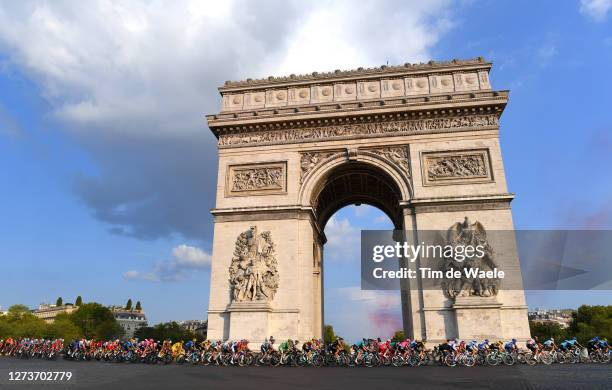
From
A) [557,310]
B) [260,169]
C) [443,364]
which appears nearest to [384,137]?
[260,169]

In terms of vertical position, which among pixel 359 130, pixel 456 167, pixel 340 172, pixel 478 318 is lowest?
pixel 478 318

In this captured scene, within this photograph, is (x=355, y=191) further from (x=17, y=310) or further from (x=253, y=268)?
(x=17, y=310)

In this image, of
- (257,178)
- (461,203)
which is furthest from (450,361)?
(257,178)

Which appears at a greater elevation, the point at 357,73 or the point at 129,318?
the point at 357,73

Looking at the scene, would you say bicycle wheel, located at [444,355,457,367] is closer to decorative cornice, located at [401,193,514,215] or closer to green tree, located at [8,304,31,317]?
decorative cornice, located at [401,193,514,215]

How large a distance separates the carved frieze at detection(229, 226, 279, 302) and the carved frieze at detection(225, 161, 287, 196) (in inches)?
82.4

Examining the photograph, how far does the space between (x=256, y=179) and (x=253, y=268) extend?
14.8ft

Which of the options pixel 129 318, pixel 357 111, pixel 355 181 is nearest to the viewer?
pixel 357 111

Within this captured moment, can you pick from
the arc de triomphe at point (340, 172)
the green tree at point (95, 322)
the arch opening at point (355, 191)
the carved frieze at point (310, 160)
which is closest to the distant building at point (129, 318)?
the green tree at point (95, 322)

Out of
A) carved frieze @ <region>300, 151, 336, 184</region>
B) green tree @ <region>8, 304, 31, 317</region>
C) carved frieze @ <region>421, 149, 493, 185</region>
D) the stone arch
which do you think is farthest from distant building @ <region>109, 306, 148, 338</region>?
carved frieze @ <region>421, 149, 493, 185</region>

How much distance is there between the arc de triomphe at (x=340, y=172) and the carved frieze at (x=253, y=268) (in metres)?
0.05

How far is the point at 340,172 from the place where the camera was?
21641 millimetres

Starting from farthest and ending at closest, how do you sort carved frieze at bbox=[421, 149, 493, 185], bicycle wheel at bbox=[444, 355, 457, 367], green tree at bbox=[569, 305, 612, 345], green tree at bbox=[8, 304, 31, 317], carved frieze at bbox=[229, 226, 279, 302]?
green tree at bbox=[8, 304, 31, 317] → green tree at bbox=[569, 305, 612, 345] → carved frieze at bbox=[421, 149, 493, 185] → carved frieze at bbox=[229, 226, 279, 302] → bicycle wheel at bbox=[444, 355, 457, 367]

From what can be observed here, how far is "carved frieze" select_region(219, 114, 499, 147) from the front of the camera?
1984 cm
